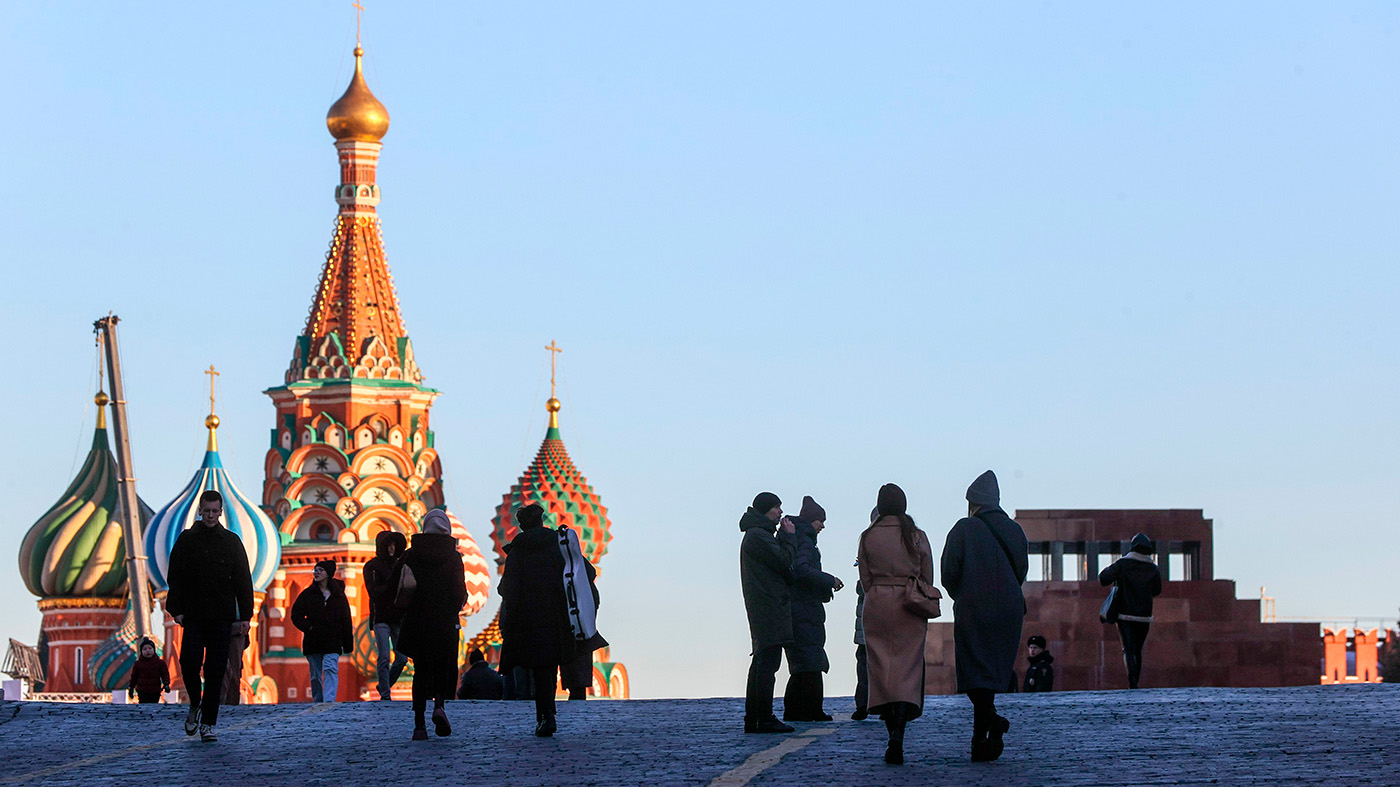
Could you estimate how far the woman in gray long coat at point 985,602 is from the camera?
13250 millimetres

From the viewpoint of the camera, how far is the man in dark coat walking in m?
15.2

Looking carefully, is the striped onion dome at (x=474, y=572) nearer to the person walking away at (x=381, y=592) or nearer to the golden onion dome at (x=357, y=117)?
the golden onion dome at (x=357, y=117)

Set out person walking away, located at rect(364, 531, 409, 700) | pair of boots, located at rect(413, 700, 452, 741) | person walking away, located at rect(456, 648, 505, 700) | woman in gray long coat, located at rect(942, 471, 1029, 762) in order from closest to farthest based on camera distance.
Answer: woman in gray long coat, located at rect(942, 471, 1029, 762), pair of boots, located at rect(413, 700, 452, 741), person walking away, located at rect(364, 531, 409, 700), person walking away, located at rect(456, 648, 505, 700)

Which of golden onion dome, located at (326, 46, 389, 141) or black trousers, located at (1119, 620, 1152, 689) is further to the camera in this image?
golden onion dome, located at (326, 46, 389, 141)

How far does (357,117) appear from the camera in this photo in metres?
91.6

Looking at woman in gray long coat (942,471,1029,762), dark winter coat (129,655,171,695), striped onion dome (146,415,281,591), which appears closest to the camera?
woman in gray long coat (942,471,1029,762)

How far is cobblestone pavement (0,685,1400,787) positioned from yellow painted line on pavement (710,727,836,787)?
0.02m

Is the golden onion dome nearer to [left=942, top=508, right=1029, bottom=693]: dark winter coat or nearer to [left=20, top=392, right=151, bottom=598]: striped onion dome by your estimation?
[left=20, top=392, right=151, bottom=598]: striped onion dome

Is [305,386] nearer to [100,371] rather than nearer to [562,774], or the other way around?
[100,371]

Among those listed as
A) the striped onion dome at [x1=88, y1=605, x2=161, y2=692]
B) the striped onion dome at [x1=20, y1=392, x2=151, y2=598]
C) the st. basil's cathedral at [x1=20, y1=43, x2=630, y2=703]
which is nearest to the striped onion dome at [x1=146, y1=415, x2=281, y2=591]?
the st. basil's cathedral at [x1=20, y1=43, x2=630, y2=703]

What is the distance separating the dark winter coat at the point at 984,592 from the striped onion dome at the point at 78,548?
266 feet

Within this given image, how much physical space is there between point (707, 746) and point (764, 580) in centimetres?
118

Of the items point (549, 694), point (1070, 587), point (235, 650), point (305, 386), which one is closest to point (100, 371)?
point (305, 386)

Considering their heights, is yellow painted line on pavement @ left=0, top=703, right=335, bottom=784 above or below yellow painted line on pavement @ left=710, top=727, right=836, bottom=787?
below
